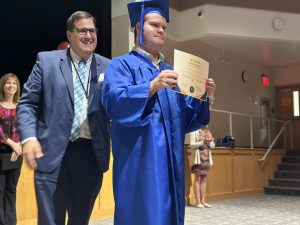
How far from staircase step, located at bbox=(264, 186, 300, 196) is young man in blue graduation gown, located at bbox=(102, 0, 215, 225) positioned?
7.23 m

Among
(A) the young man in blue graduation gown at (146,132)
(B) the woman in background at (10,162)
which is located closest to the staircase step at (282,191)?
(B) the woman in background at (10,162)

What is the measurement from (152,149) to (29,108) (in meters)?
0.60

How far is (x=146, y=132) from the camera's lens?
174cm

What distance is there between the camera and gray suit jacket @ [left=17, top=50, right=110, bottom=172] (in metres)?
1.82

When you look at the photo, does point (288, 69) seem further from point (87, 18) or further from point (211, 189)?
point (87, 18)

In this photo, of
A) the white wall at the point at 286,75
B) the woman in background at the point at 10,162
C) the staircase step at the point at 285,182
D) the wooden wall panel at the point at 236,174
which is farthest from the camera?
the white wall at the point at 286,75

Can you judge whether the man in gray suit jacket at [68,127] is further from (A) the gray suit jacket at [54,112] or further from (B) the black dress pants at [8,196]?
(B) the black dress pants at [8,196]

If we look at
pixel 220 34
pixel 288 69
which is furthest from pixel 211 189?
pixel 288 69

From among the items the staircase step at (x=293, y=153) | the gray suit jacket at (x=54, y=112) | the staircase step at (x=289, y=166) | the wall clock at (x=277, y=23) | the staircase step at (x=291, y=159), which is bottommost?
the staircase step at (x=289, y=166)

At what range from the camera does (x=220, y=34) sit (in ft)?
26.0

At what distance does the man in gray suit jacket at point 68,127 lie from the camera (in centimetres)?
182

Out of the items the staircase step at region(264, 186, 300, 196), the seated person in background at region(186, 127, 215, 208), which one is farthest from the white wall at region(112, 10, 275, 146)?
the seated person in background at region(186, 127, 215, 208)

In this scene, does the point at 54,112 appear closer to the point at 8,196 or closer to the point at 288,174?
the point at 8,196

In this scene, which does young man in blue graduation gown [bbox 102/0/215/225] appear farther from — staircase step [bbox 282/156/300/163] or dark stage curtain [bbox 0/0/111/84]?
staircase step [bbox 282/156/300/163]
